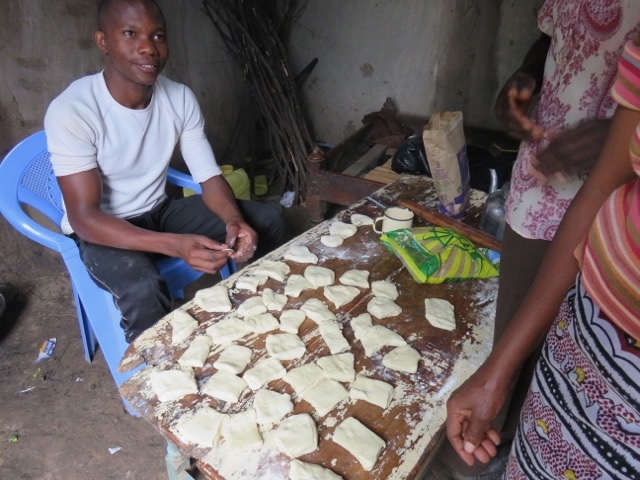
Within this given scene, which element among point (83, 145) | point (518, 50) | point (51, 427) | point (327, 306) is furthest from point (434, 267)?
point (518, 50)

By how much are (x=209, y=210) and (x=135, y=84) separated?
2.15ft

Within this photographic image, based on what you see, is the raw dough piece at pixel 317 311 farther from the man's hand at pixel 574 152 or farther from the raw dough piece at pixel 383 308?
the man's hand at pixel 574 152

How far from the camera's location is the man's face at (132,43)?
1.70 metres

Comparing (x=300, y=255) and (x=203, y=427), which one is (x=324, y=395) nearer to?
(x=203, y=427)

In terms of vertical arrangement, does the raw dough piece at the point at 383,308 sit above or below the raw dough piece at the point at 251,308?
above

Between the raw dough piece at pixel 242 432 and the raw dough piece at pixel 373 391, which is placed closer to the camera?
the raw dough piece at pixel 242 432

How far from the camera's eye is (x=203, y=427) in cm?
101

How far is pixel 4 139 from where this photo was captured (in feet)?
7.77

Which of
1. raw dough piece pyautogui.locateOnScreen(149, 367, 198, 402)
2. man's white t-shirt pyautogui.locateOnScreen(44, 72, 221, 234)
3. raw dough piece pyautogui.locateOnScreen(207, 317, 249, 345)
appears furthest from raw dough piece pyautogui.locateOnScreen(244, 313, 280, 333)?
man's white t-shirt pyautogui.locateOnScreen(44, 72, 221, 234)

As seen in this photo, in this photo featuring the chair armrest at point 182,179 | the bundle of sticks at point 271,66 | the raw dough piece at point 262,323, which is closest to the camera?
the raw dough piece at point 262,323

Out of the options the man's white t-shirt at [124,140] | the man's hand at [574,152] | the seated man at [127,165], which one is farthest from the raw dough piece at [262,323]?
the man's white t-shirt at [124,140]

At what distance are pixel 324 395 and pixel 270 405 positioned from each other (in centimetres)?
14

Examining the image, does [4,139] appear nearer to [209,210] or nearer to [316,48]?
[209,210]

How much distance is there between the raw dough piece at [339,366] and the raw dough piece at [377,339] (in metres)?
0.06
